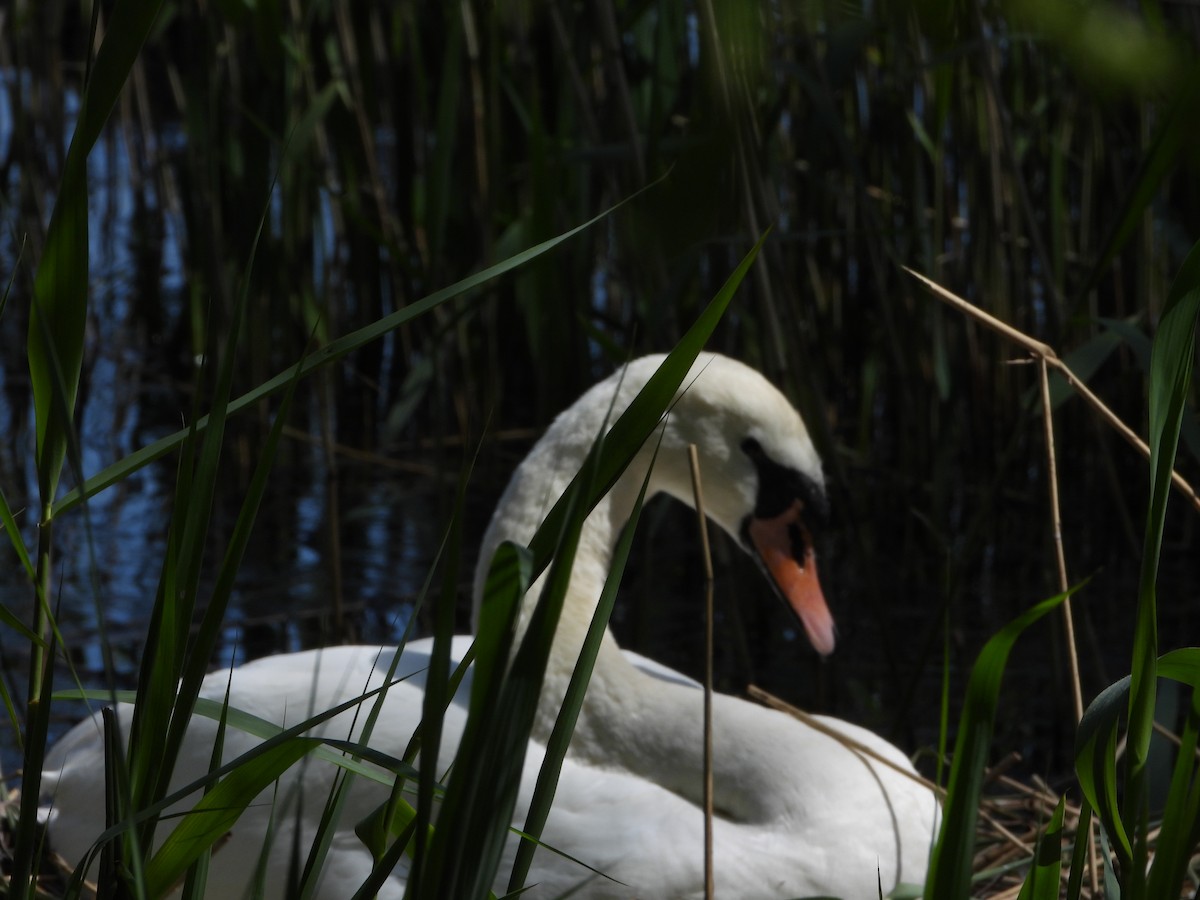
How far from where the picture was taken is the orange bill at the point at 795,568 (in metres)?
2.39

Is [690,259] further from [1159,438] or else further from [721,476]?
[1159,438]

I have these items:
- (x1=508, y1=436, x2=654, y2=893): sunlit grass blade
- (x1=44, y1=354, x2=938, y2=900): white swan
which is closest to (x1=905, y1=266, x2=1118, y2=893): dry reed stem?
(x1=508, y1=436, x2=654, y2=893): sunlit grass blade

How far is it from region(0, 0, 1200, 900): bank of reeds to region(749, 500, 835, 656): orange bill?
22 cm

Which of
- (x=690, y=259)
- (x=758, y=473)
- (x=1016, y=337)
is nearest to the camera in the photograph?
(x=1016, y=337)

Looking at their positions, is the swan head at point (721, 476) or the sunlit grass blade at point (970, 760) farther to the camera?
the swan head at point (721, 476)

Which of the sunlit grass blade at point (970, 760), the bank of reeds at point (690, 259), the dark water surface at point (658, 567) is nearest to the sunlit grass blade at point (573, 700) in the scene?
the bank of reeds at point (690, 259)

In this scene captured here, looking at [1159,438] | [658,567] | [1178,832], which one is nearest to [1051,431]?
[1159,438]

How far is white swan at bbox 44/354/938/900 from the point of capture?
1900 millimetres

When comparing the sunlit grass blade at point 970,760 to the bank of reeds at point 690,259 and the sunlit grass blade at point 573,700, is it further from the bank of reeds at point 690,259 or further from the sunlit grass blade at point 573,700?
the sunlit grass blade at point 573,700

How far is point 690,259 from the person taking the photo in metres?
2.77

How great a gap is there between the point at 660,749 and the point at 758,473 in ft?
1.49

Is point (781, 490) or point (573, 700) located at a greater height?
point (573, 700)

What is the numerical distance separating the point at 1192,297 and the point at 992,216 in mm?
2364

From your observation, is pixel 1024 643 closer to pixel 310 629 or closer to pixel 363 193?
pixel 310 629
